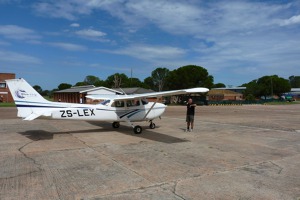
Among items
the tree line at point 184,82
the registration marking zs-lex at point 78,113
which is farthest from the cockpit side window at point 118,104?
the tree line at point 184,82

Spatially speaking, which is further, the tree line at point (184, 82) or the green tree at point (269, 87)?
the green tree at point (269, 87)

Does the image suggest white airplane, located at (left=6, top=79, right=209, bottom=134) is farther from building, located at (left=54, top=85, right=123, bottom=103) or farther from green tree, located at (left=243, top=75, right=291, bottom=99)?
green tree, located at (left=243, top=75, right=291, bottom=99)

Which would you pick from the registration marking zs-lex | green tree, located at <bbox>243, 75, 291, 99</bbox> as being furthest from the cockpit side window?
green tree, located at <bbox>243, 75, 291, 99</bbox>

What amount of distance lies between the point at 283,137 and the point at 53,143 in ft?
34.6

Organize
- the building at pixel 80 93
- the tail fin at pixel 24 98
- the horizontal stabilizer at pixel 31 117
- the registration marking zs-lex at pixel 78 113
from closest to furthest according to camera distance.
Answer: the horizontal stabilizer at pixel 31 117 → the tail fin at pixel 24 98 → the registration marking zs-lex at pixel 78 113 → the building at pixel 80 93

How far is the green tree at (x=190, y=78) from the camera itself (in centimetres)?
6538

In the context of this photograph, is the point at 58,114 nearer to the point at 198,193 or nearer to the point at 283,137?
the point at 198,193

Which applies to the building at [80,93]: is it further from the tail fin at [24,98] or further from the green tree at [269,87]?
the green tree at [269,87]

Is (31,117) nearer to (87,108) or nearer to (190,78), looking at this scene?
(87,108)

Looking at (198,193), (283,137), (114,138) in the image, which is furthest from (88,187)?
(283,137)

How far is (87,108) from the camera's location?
1305 centimetres

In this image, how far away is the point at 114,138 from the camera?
1209 centimetres

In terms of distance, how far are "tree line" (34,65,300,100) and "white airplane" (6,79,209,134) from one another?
50.4 meters

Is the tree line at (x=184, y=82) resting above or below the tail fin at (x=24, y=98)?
above
